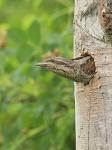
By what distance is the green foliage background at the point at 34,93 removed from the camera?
3.09 m

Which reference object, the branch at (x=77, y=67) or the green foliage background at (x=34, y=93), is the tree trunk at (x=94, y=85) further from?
the green foliage background at (x=34, y=93)

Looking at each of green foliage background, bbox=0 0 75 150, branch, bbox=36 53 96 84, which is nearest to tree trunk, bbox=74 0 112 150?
branch, bbox=36 53 96 84

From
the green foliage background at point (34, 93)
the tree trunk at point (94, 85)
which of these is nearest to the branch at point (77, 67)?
the tree trunk at point (94, 85)

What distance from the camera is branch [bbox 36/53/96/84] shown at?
1.79 metres

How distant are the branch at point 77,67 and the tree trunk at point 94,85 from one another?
17 millimetres

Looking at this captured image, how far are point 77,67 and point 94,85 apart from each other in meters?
0.07

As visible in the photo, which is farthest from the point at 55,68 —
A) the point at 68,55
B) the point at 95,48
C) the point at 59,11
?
the point at 59,11

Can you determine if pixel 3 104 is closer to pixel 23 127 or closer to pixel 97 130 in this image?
pixel 23 127

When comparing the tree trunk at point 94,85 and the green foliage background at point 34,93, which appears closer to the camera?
the tree trunk at point 94,85

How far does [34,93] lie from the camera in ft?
10.7

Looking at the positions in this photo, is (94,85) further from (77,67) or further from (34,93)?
(34,93)

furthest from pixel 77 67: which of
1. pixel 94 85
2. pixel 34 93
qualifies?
pixel 34 93

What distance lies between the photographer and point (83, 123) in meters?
1.84

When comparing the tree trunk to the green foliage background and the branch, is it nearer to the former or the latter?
the branch
